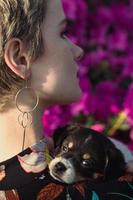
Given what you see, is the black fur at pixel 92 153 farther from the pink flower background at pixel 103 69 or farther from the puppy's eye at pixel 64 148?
the pink flower background at pixel 103 69

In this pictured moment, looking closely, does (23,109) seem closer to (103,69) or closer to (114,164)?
(114,164)

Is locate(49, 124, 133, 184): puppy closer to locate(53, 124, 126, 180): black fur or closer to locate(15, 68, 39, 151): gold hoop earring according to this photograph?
locate(53, 124, 126, 180): black fur

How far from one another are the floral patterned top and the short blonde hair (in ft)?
0.51

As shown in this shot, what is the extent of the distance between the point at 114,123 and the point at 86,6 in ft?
2.87

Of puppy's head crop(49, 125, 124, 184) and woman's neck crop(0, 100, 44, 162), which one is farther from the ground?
woman's neck crop(0, 100, 44, 162)

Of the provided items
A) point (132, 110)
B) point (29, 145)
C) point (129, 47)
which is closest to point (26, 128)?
point (29, 145)

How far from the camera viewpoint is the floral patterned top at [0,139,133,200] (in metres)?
1.81

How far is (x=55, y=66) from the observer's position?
188 cm

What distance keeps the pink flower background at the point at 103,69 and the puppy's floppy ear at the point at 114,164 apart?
0.86m

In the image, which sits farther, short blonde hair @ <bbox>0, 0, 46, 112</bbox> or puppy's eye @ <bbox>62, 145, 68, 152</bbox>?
puppy's eye @ <bbox>62, 145, 68, 152</bbox>

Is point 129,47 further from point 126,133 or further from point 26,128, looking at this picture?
point 26,128

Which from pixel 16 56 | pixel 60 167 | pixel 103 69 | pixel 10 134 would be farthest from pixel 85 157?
pixel 103 69

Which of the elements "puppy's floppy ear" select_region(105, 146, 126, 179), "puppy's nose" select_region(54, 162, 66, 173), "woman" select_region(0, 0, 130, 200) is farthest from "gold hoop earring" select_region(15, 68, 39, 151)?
"puppy's floppy ear" select_region(105, 146, 126, 179)

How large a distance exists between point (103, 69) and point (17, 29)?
1702mm
